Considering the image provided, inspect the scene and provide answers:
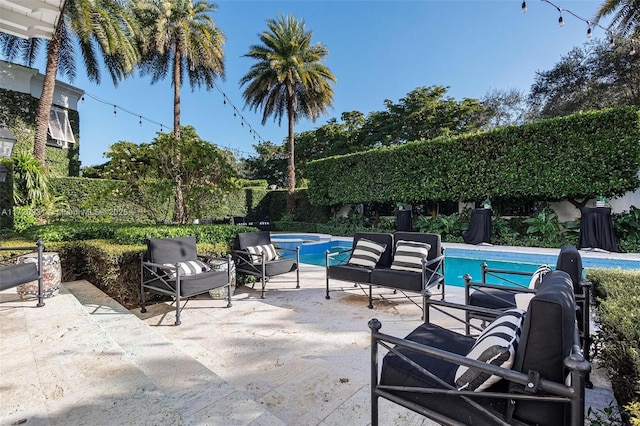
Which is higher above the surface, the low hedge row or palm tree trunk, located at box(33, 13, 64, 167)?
palm tree trunk, located at box(33, 13, 64, 167)

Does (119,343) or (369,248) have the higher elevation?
(369,248)

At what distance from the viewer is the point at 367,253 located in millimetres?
4414

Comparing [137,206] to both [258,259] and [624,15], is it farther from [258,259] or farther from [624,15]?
[624,15]

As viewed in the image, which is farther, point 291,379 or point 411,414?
point 291,379

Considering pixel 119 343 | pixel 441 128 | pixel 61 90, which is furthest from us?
pixel 441 128

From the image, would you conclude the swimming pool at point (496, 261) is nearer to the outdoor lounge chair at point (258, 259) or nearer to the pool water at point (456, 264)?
the pool water at point (456, 264)

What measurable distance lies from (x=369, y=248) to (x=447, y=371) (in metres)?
2.86

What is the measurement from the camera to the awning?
9.85ft

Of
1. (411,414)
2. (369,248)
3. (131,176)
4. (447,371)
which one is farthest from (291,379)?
(131,176)

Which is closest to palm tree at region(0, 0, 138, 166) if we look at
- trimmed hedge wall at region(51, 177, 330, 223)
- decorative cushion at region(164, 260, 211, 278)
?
trimmed hedge wall at region(51, 177, 330, 223)

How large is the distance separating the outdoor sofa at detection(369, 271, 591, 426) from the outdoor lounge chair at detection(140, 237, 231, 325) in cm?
264

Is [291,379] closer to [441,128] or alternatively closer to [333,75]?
[333,75]

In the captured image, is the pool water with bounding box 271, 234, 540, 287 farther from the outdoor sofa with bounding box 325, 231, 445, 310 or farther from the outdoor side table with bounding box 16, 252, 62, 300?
the outdoor side table with bounding box 16, 252, 62, 300

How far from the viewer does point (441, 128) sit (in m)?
17.8
